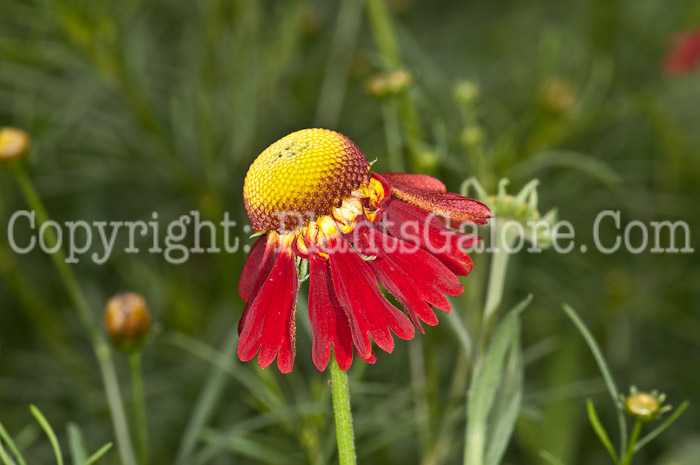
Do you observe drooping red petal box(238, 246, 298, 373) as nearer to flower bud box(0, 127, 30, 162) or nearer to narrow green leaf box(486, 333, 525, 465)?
narrow green leaf box(486, 333, 525, 465)

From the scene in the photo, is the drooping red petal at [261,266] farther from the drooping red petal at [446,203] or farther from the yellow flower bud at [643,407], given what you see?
the yellow flower bud at [643,407]

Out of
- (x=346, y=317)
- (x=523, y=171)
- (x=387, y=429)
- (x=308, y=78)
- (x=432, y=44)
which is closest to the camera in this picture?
(x=346, y=317)

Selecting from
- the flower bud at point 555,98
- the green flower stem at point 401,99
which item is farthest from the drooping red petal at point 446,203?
the flower bud at point 555,98

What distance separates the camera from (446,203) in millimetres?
438

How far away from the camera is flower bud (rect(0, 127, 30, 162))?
28.0 inches

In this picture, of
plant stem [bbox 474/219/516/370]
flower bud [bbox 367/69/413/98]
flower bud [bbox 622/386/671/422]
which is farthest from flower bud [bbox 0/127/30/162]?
flower bud [bbox 622/386/671/422]

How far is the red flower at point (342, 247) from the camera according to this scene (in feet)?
1.37

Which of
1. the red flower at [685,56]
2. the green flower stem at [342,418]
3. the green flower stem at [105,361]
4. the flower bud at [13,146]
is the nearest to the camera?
the green flower stem at [342,418]

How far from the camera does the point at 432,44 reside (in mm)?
1502

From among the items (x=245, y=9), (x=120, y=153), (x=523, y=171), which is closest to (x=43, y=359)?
(x=120, y=153)

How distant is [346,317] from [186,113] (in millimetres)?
733

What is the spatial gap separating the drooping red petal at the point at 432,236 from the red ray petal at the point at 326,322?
0.05 m

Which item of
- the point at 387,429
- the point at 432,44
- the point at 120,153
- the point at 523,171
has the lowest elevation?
the point at 387,429

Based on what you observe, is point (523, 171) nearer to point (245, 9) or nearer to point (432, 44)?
point (245, 9)
